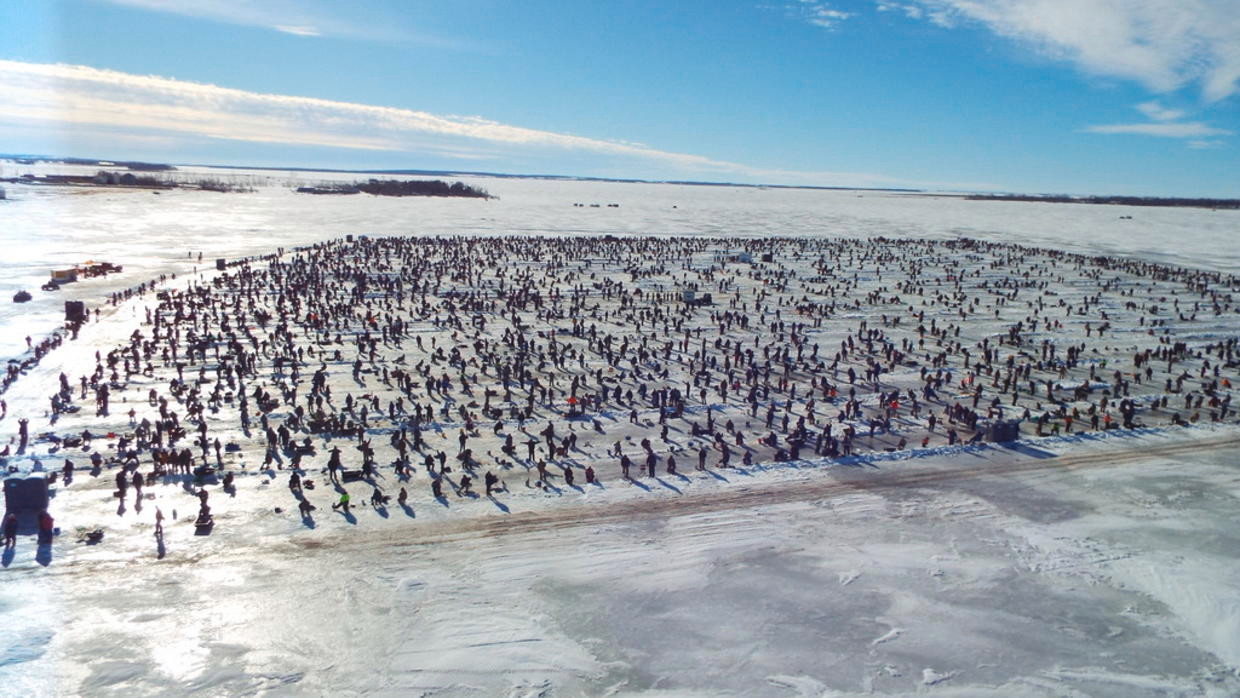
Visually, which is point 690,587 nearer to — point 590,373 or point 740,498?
point 740,498

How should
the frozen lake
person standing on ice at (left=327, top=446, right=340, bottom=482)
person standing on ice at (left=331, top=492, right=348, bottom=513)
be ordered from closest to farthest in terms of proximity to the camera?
person standing on ice at (left=331, top=492, right=348, bottom=513) < person standing on ice at (left=327, top=446, right=340, bottom=482) < the frozen lake

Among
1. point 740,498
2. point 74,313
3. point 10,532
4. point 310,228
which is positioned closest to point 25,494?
point 10,532

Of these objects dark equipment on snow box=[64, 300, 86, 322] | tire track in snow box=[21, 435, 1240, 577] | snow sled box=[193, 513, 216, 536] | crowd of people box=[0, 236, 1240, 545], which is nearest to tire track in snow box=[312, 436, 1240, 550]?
tire track in snow box=[21, 435, 1240, 577]

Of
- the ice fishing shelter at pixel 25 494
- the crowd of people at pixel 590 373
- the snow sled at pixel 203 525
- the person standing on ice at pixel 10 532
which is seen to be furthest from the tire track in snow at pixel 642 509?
the ice fishing shelter at pixel 25 494

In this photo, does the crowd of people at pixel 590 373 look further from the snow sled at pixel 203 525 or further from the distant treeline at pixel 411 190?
the distant treeline at pixel 411 190

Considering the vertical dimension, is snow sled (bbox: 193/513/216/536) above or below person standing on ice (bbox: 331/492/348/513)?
below

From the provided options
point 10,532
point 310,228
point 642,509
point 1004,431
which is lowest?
point 10,532

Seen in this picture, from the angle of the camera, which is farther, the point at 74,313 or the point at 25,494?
the point at 74,313

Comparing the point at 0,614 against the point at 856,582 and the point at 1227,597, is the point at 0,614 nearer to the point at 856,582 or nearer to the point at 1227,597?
the point at 856,582

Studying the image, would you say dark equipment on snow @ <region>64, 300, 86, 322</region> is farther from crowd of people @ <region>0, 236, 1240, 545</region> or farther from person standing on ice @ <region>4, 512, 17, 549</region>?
person standing on ice @ <region>4, 512, 17, 549</region>

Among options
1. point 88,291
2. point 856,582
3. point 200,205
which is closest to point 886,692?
point 856,582

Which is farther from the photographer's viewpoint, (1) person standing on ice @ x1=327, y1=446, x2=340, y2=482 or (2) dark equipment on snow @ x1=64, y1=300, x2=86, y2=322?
(2) dark equipment on snow @ x1=64, y1=300, x2=86, y2=322
